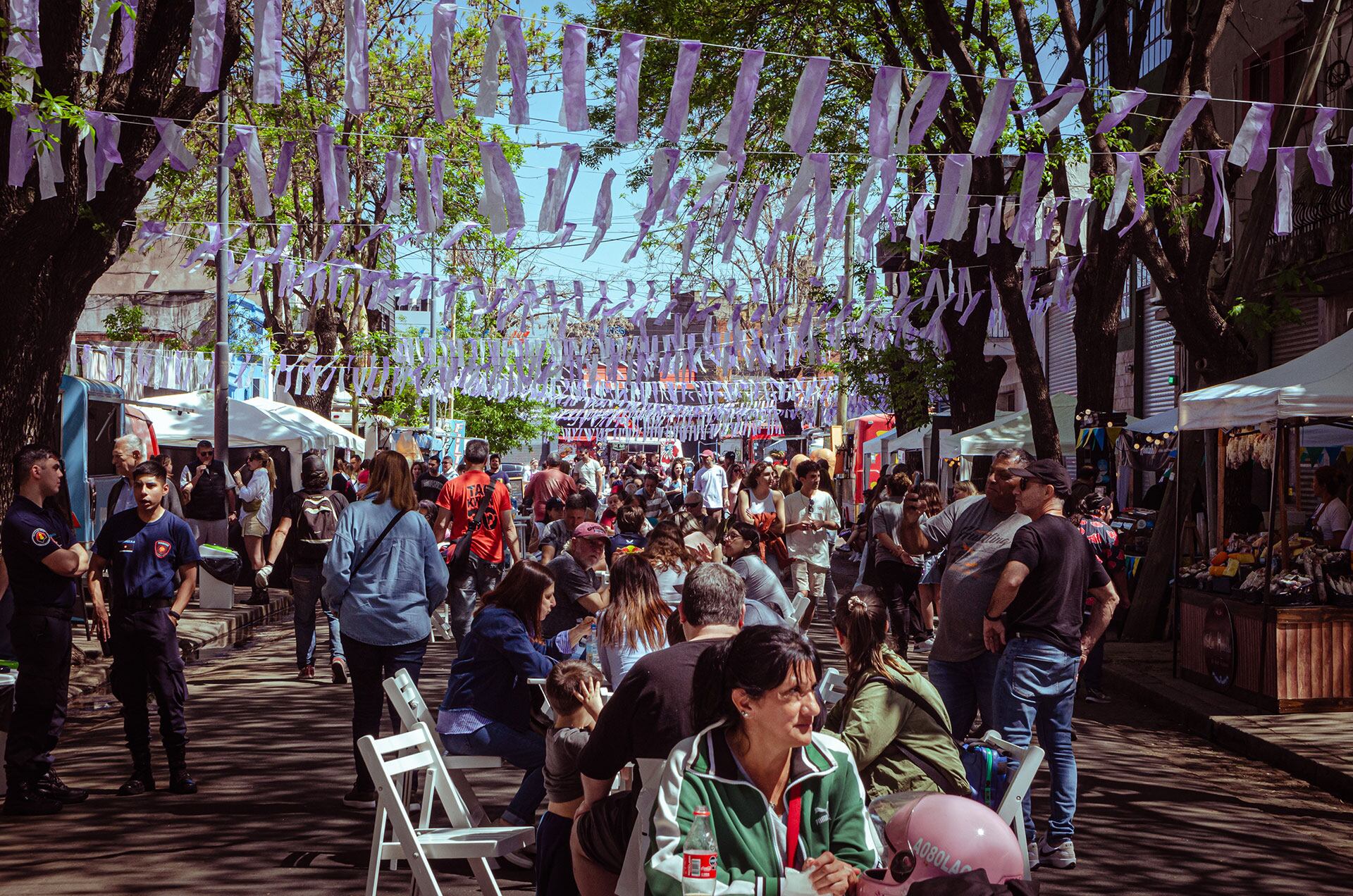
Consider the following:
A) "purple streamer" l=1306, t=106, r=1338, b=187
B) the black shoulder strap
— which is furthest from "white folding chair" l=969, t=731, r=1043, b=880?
"purple streamer" l=1306, t=106, r=1338, b=187

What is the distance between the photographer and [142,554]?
751cm

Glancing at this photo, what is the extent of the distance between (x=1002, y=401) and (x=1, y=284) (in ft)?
106

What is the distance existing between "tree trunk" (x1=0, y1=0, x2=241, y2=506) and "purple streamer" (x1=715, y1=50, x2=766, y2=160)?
3879 millimetres

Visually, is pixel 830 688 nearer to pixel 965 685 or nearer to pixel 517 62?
pixel 965 685

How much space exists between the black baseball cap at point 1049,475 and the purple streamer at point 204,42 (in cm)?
437

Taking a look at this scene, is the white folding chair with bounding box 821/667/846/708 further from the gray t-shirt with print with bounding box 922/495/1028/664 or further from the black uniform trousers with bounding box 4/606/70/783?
the black uniform trousers with bounding box 4/606/70/783

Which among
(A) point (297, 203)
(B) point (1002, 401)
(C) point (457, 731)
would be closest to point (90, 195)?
(C) point (457, 731)

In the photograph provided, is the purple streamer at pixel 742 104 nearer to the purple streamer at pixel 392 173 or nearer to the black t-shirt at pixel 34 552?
the purple streamer at pixel 392 173

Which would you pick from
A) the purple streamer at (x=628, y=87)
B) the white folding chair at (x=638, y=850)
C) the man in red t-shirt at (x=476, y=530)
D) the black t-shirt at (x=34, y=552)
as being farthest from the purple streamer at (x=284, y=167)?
the white folding chair at (x=638, y=850)

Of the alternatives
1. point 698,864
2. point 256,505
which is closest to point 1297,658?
point 698,864

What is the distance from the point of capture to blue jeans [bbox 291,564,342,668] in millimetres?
11852

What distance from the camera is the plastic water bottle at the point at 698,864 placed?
3.37 meters

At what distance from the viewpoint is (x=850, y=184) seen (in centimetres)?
1823

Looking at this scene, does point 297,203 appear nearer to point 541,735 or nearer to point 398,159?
point 398,159
